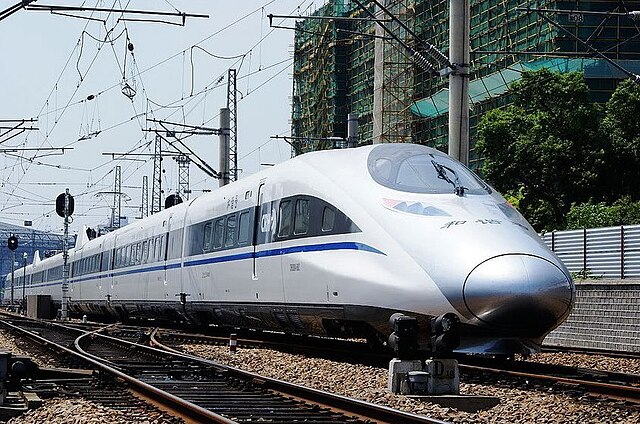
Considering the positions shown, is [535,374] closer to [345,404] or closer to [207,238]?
[345,404]

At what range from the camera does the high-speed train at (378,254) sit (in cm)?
1238

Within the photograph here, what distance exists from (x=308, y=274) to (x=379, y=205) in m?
1.92

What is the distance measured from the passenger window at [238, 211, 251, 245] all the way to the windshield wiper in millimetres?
4743

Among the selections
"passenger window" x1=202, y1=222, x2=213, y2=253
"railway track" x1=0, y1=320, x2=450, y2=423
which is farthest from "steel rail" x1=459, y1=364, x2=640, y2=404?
"passenger window" x1=202, y1=222, x2=213, y2=253

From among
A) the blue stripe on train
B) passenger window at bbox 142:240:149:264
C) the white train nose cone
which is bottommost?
the white train nose cone

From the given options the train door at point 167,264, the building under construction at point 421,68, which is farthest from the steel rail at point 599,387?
the building under construction at point 421,68

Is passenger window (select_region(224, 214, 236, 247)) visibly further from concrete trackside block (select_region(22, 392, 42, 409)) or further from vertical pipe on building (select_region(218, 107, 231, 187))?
vertical pipe on building (select_region(218, 107, 231, 187))

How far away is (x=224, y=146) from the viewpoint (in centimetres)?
3641

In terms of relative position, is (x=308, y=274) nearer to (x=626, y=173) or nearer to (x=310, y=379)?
(x=310, y=379)

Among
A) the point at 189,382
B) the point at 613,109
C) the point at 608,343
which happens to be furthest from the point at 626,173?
the point at 189,382

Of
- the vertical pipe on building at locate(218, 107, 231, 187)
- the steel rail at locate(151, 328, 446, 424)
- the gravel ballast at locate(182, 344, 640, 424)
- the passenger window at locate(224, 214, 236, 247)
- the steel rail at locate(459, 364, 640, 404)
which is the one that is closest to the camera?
the steel rail at locate(151, 328, 446, 424)

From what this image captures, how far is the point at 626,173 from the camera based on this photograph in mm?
40500

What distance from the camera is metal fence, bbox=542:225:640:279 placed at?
22.4m

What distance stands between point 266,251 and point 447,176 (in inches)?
156
